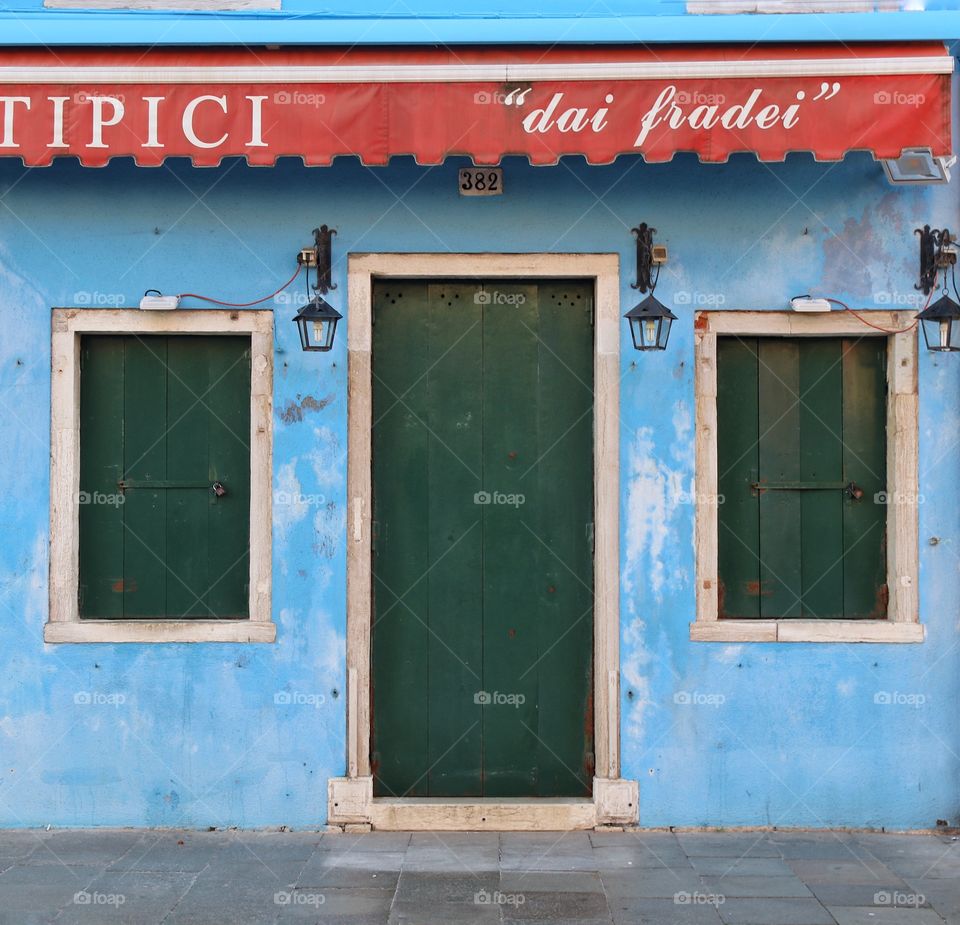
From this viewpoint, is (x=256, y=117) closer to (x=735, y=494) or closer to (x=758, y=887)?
(x=735, y=494)

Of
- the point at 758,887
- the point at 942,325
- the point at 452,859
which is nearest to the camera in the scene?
the point at 758,887

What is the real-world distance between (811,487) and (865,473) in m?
0.34

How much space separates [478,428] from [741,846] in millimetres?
2818

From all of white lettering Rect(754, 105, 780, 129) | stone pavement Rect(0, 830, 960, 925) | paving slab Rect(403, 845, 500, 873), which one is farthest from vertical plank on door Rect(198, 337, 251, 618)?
white lettering Rect(754, 105, 780, 129)

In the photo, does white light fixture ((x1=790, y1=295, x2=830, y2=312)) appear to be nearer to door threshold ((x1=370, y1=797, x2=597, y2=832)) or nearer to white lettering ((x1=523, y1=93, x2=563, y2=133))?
white lettering ((x1=523, y1=93, x2=563, y2=133))

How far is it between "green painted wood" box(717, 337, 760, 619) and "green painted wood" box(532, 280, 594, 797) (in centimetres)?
78

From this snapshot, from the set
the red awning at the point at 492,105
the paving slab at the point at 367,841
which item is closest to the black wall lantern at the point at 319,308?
the red awning at the point at 492,105

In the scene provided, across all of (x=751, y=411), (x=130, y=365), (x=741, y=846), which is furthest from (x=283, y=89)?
(x=741, y=846)

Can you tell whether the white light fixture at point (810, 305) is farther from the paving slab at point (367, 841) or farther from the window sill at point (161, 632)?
the paving slab at point (367, 841)

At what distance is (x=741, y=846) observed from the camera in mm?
6469

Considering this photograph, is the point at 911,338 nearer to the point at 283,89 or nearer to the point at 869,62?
the point at 869,62

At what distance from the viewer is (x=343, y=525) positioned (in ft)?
22.4

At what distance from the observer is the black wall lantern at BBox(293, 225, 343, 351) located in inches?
256

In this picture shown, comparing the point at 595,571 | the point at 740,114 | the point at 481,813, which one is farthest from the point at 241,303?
the point at 481,813
